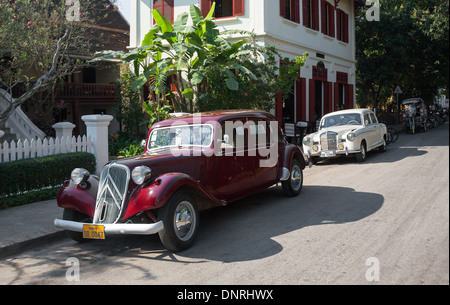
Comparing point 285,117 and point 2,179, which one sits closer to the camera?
point 2,179

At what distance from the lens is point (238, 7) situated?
58.2 ft

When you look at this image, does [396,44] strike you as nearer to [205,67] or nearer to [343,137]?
[343,137]

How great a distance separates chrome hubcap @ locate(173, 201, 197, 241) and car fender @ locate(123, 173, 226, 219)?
29 centimetres

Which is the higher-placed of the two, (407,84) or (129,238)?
(407,84)

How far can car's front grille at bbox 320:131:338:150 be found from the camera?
13.9 m

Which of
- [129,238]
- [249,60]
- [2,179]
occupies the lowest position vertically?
[129,238]

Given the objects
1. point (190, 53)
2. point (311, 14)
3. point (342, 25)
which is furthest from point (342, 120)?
point (342, 25)

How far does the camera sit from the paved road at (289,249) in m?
4.86

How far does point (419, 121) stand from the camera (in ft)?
80.7

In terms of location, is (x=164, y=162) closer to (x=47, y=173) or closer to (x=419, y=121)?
(x=47, y=173)

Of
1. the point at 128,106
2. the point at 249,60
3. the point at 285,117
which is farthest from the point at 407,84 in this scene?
the point at 128,106

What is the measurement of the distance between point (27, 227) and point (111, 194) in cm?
223
